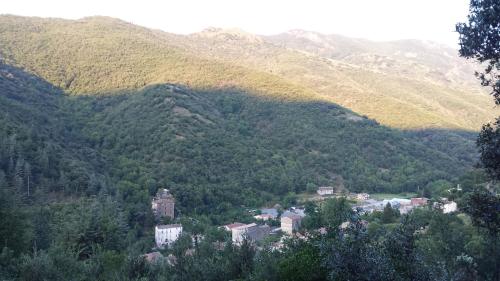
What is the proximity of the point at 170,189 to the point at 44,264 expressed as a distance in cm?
3285

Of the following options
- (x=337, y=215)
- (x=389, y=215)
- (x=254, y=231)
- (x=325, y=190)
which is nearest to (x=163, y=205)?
(x=254, y=231)

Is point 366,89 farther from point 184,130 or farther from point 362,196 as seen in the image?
point 184,130

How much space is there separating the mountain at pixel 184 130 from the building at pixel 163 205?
148 centimetres

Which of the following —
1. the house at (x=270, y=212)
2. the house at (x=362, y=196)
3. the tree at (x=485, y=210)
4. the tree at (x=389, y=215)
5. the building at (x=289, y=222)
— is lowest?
the house at (x=270, y=212)

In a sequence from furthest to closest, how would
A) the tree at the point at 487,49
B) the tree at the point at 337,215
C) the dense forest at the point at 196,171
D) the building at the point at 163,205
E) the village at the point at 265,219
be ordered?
the building at the point at 163,205 → the village at the point at 265,219 → the dense forest at the point at 196,171 → the tree at the point at 337,215 → the tree at the point at 487,49

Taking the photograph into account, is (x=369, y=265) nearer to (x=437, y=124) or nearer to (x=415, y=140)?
(x=415, y=140)

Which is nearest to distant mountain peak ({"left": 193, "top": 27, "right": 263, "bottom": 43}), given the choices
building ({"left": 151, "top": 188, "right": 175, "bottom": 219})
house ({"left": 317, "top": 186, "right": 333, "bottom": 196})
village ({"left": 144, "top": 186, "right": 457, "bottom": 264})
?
house ({"left": 317, "top": 186, "right": 333, "bottom": 196})

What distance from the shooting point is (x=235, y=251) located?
15852 millimetres

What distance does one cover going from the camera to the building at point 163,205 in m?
40.1

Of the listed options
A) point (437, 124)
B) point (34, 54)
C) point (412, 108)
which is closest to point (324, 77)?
point (412, 108)

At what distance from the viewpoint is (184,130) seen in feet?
184

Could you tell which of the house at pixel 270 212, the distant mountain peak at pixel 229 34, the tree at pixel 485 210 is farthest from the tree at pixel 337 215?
the distant mountain peak at pixel 229 34

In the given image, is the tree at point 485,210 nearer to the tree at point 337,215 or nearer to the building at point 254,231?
the tree at point 337,215

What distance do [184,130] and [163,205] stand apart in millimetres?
16822
